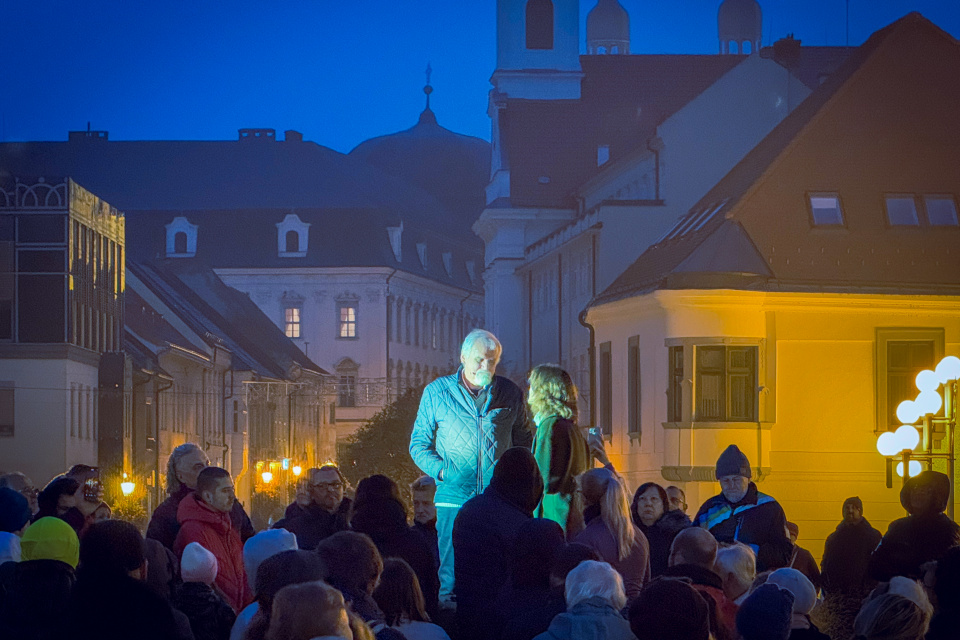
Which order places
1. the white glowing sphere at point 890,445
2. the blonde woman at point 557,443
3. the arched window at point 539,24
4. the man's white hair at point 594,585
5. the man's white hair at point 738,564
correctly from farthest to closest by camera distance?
1. the arched window at point 539,24
2. the white glowing sphere at point 890,445
3. the blonde woman at point 557,443
4. the man's white hair at point 738,564
5. the man's white hair at point 594,585

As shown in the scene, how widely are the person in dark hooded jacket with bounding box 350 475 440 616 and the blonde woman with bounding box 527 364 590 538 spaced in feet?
2.99

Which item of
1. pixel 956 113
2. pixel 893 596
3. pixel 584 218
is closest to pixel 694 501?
pixel 956 113

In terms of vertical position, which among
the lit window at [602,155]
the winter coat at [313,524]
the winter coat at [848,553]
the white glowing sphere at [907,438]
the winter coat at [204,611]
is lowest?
the winter coat at [848,553]

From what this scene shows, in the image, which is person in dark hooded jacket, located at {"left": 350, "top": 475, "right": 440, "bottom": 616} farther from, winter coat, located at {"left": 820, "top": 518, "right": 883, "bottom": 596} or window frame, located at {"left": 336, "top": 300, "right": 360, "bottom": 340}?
window frame, located at {"left": 336, "top": 300, "right": 360, "bottom": 340}

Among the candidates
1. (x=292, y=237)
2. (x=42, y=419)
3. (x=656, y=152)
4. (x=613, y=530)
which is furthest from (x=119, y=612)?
(x=292, y=237)

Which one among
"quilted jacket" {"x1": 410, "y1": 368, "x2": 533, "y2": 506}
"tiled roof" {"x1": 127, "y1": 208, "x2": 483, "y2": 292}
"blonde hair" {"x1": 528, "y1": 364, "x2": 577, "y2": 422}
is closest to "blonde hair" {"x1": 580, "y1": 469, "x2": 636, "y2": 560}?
"blonde hair" {"x1": 528, "y1": 364, "x2": 577, "y2": 422}

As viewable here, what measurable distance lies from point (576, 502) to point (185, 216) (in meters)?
89.4

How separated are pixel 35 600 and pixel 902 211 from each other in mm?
23563

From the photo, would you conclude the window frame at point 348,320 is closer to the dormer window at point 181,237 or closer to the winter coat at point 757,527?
the dormer window at point 181,237

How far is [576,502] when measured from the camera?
11.5 meters

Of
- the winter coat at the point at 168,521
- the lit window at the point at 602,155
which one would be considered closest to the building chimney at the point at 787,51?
the lit window at the point at 602,155

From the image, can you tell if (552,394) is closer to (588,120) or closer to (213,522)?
(213,522)

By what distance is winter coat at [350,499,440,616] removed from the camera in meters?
10.9

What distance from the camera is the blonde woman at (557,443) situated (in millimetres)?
11562
